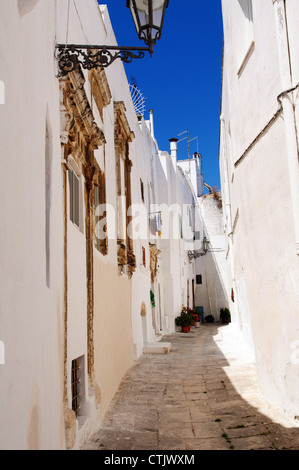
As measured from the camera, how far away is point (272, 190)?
6.78 metres

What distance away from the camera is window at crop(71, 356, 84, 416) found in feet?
19.5

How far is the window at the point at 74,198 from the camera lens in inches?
244

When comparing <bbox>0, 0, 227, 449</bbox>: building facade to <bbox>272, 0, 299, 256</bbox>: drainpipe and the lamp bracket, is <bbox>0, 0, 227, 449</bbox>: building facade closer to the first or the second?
<bbox>272, 0, 299, 256</bbox>: drainpipe

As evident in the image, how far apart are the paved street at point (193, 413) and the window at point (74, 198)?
270 cm

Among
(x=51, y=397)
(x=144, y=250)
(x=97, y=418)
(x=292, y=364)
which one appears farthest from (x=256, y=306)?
(x=144, y=250)

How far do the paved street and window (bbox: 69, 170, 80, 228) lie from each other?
8.86 ft

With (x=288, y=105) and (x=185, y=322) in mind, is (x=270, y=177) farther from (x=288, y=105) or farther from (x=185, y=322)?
(x=185, y=322)

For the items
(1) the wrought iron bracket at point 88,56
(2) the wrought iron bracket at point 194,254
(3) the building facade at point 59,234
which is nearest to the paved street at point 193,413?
(3) the building facade at point 59,234

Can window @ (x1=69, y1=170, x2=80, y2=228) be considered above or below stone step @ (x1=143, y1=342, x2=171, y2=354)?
above

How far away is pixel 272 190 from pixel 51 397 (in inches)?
162

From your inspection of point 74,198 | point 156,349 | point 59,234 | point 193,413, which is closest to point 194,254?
point 156,349

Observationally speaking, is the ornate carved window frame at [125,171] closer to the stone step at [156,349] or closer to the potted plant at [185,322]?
the stone step at [156,349]

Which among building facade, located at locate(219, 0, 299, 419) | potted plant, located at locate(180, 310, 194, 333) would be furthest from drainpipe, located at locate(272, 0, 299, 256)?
potted plant, located at locate(180, 310, 194, 333)

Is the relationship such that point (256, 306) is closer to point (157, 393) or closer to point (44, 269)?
point (157, 393)
